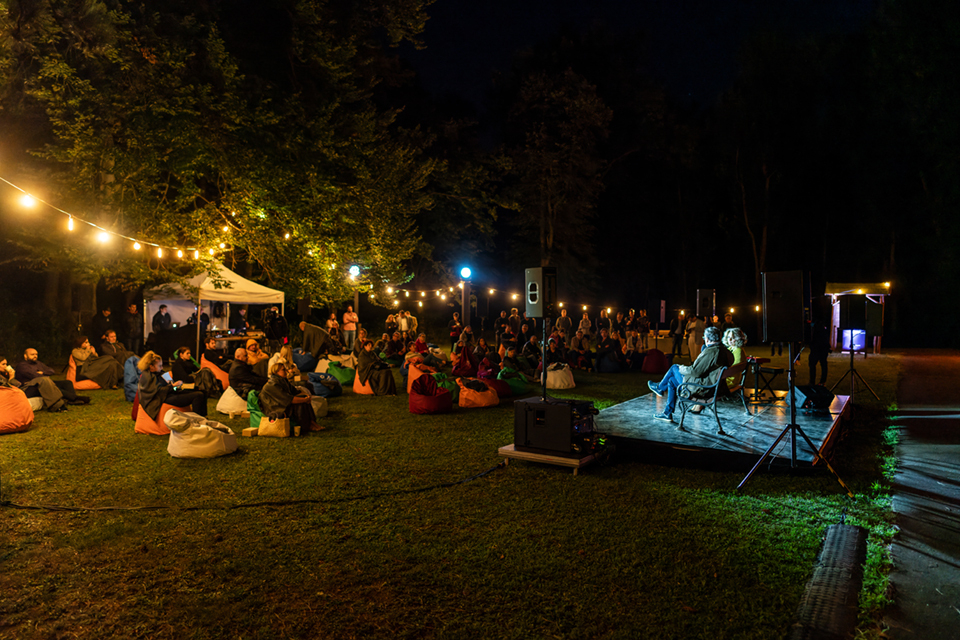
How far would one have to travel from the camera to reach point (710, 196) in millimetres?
34469

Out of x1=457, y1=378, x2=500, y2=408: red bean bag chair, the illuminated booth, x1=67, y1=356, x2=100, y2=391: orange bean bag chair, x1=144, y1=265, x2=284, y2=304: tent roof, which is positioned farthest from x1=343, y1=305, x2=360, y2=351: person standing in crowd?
the illuminated booth

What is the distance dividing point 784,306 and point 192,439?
6.10 m

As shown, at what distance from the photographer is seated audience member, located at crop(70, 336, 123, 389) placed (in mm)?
10758

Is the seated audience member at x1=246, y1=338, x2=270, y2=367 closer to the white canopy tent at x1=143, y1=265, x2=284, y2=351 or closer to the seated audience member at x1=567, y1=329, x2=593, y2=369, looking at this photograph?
the white canopy tent at x1=143, y1=265, x2=284, y2=351

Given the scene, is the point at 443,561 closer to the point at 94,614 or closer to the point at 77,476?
the point at 94,614

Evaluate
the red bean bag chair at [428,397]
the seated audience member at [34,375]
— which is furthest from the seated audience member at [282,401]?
the seated audience member at [34,375]

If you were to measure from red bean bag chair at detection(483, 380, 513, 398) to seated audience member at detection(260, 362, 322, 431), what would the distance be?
3.47 meters

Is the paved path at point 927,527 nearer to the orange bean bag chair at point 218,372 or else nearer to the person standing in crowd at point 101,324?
the orange bean bag chair at point 218,372

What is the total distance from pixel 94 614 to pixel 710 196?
3641 centimetres

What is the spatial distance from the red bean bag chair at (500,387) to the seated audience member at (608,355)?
4481mm

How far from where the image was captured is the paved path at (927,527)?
2.97 m

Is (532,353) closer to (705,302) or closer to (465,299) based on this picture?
(465,299)

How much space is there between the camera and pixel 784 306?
5.24 metres

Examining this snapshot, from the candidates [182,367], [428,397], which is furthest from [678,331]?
[182,367]
